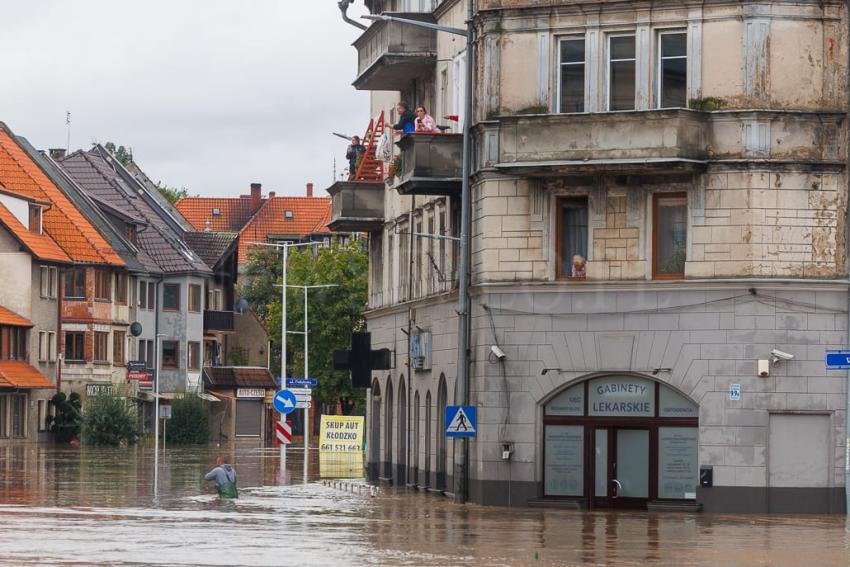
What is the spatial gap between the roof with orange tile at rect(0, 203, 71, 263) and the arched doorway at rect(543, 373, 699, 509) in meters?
52.9

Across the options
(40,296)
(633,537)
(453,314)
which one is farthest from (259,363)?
(633,537)

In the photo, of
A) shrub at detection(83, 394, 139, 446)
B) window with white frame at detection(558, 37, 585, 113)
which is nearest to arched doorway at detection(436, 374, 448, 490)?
window with white frame at detection(558, 37, 585, 113)

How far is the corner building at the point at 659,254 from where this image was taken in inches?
1508

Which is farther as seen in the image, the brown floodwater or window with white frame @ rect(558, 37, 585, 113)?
window with white frame @ rect(558, 37, 585, 113)

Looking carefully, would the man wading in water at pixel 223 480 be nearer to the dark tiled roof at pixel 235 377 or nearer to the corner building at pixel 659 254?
the corner building at pixel 659 254

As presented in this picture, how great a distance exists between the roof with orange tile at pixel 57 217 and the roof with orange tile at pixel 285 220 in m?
48.6

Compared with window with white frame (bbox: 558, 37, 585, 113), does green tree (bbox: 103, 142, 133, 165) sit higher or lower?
higher

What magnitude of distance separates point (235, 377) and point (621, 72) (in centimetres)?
7377

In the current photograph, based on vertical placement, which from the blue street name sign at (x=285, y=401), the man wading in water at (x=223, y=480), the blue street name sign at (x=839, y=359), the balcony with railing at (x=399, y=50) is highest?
the balcony with railing at (x=399, y=50)

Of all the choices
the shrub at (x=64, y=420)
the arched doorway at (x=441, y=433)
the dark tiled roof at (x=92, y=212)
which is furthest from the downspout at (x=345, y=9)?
the dark tiled roof at (x=92, y=212)

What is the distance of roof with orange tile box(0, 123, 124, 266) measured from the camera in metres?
95.2

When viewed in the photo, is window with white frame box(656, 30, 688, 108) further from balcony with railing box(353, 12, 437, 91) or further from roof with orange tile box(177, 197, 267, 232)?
roof with orange tile box(177, 197, 267, 232)

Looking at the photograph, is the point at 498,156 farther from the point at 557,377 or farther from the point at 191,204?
the point at 191,204

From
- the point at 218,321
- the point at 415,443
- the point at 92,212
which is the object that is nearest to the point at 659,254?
the point at 415,443
